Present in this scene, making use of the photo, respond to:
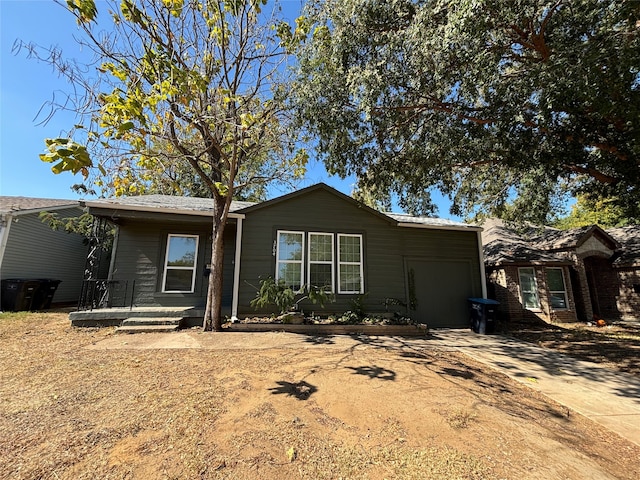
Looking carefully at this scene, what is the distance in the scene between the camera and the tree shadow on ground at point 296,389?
359 centimetres

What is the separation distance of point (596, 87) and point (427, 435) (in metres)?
6.65

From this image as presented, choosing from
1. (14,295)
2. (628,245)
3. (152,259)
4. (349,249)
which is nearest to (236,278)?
(152,259)

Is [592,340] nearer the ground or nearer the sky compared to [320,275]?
nearer the ground

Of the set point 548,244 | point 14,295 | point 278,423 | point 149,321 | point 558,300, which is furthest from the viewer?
point 548,244

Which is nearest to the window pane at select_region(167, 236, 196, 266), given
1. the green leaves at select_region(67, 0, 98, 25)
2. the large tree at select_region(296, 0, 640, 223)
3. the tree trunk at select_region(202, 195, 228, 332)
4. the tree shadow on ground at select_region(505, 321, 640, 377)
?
the tree trunk at select_region(202, 195, 228, 332)

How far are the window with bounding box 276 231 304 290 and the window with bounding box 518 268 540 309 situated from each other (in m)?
9.35

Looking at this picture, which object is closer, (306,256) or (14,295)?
(306,256)

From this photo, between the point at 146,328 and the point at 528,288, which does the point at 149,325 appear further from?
the point at 528,288

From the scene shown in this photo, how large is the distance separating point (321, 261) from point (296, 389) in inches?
204

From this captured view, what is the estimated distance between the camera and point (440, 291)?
9297mm

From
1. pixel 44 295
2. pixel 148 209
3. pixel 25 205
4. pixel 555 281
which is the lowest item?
pixel 44 295

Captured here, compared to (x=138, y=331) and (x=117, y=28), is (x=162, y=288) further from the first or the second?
(x=117, y=28)

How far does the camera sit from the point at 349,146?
796cm

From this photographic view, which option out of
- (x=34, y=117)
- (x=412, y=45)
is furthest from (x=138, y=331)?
(x=412, y=45)
